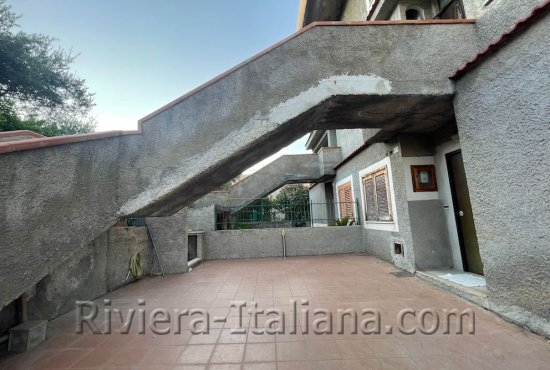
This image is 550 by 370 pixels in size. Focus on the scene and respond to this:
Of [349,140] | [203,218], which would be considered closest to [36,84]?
[203,218]

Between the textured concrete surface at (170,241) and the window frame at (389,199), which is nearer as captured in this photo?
the window frame at (389,199)

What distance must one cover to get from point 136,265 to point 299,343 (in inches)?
195

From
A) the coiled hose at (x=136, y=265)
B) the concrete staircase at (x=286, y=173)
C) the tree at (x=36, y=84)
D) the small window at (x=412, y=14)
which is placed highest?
the tree at (x=36, y=84)

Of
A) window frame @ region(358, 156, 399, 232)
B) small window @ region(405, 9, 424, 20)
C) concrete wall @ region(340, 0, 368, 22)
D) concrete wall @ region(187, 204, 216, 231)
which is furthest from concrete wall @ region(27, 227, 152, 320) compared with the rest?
concrete wall @ region(340, 0, 368, 22)

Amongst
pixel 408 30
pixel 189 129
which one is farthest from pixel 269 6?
pixel 189 129

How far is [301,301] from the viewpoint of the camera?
4.12 meters

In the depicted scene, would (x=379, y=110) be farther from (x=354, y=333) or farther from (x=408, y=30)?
(x=354, y=333)

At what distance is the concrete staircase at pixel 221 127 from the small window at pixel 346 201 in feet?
18.0

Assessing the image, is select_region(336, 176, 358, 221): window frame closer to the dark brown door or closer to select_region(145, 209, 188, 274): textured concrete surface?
the dark brown door

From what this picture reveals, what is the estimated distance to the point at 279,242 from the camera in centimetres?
871

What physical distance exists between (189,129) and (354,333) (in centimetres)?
334

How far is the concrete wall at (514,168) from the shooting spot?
266cm

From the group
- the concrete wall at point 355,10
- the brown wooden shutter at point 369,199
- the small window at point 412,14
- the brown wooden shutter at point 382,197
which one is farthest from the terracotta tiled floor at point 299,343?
the concrete wall at point 355,10

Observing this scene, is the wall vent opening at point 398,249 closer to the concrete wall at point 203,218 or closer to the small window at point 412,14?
the small window at point 412,14
